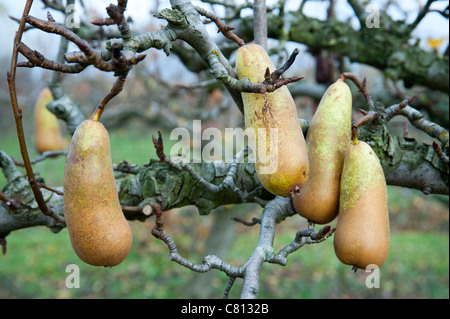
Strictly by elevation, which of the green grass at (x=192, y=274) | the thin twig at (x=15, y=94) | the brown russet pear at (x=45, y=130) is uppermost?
the thin twig at (x=15, y=94)

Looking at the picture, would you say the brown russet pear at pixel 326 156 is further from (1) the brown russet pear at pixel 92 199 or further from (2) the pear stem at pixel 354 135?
(1) the brown russet pear at pixel 92 199

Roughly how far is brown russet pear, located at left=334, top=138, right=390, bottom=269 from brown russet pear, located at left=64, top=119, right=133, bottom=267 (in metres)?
0.61

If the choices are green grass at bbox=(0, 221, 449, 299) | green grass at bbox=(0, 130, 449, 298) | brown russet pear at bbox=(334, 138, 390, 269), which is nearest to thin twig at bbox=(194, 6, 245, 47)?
brown russet pear at bbox=(334, 138, 390, 269)

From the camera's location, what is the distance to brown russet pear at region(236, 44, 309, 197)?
3.61 feet

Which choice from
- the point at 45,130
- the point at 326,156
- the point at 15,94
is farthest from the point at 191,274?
the point at 15,94

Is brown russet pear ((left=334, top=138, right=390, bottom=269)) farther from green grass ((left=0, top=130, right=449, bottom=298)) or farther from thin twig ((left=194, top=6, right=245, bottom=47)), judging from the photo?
green grass ((left=0, top=130, right=449, bottom=298))

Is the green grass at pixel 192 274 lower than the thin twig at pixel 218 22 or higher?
lower

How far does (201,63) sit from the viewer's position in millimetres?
2568

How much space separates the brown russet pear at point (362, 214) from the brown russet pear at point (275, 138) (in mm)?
148

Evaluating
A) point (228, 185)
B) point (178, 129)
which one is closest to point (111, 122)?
point (178, 129)

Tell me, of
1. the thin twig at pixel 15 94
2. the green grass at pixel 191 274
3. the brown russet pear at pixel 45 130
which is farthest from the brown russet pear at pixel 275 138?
the green grass at pixel 191 274

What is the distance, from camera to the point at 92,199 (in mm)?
1035

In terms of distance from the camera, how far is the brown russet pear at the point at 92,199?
1033 millimetres

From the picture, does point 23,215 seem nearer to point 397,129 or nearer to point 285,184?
point 285,184
